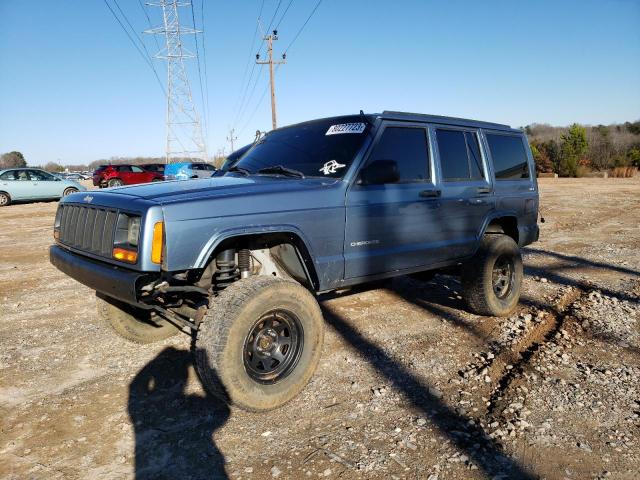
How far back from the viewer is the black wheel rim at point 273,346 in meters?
3.00

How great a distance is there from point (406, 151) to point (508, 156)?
1.82 m

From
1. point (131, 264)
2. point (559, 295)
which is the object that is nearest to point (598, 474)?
point (131, 264)

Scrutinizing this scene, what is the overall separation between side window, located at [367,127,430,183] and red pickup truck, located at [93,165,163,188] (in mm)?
23432

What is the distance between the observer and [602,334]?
419cm

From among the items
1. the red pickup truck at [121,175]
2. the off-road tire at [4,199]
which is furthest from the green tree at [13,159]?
the off-road tire at [4,199]

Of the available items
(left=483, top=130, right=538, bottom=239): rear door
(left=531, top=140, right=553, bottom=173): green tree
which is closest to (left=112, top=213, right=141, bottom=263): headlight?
(left=483, top=130, right=538, bottom=239): rear door

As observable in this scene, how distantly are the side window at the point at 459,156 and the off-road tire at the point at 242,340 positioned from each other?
2.05 metres

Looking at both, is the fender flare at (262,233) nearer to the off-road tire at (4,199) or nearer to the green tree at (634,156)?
the off-road tire at (4,199)

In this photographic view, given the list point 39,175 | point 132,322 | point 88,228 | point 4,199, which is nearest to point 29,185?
point 39,175

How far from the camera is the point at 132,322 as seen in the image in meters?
3.94

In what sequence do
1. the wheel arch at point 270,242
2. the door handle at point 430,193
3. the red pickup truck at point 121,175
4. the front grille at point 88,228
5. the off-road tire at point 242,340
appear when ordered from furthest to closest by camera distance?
the red pickup truck at point 121,175, the door handle at point 430,193, the front grille at point 88,228, the wheel arch at point 270,242, the off-road tire at point 242,340

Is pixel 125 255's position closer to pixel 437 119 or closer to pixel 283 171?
pixel 283 171

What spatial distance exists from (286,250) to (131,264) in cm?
115

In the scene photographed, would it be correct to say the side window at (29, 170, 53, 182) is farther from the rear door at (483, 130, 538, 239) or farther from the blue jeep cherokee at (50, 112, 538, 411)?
the rear door at (483, 130, 538, 239)
